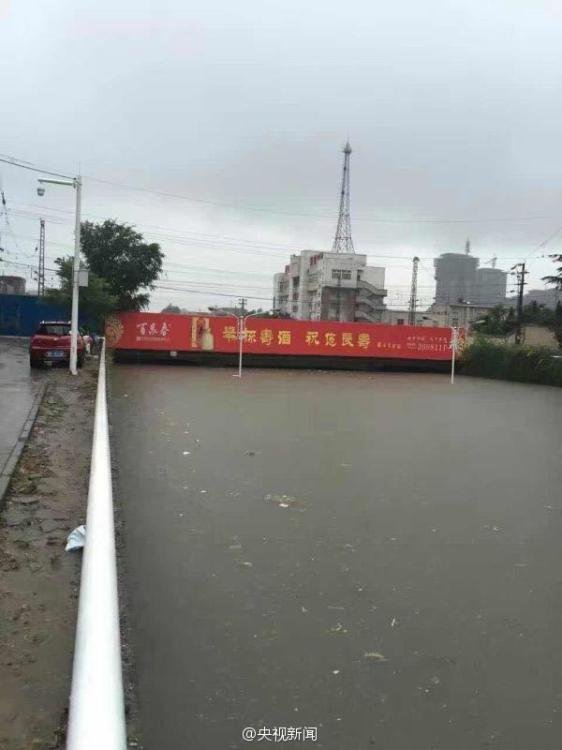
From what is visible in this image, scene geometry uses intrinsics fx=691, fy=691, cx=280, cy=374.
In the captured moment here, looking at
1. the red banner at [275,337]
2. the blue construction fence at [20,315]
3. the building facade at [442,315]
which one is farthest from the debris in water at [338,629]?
the building facade at [442,315]

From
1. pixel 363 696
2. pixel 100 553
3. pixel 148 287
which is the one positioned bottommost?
pixel 363 696

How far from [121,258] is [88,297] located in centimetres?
694

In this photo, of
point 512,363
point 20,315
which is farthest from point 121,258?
point 512,363

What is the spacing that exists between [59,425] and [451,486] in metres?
5.70

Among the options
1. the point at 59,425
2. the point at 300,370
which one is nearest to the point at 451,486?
the point at 59,425

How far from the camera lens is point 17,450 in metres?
7.86

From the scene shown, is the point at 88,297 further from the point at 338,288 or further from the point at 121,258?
the point at 338,288

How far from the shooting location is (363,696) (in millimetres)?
3223

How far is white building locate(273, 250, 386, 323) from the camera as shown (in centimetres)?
9150

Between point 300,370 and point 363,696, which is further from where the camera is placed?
point 300,370

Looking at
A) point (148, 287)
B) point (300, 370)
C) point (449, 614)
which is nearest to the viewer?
point (449, 614)

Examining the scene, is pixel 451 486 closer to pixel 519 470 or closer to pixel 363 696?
pixel 519 470

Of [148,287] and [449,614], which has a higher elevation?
[148,287]

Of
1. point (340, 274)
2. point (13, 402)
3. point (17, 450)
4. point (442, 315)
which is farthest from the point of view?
point (442, 315)
